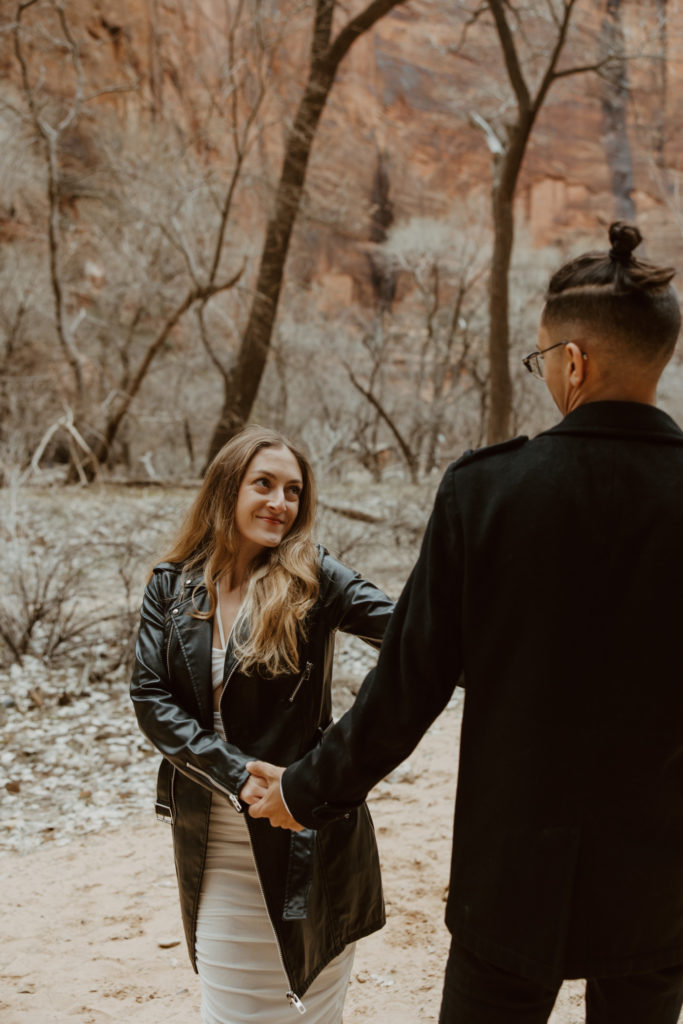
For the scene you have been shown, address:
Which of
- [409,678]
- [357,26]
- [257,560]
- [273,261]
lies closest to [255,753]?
[257,560]

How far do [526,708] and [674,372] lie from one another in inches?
1141

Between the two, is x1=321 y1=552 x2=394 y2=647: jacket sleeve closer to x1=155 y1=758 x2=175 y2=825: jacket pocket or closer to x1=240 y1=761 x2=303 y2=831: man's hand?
x1=240 y1=761 x2=303 y2=831: man's hand

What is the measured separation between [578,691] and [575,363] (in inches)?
22.2

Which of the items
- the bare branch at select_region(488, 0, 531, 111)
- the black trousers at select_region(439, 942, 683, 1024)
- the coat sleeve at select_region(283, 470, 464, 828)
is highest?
the bare branch at select_region(488, 0, 531, 111)

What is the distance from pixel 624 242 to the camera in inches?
57.6

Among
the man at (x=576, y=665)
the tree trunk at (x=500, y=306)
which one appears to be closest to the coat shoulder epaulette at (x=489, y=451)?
the man at (x=576, y=665)

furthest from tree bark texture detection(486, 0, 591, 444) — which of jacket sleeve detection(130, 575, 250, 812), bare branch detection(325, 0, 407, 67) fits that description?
jacket sleeve detection(130, 575, 250, 812)

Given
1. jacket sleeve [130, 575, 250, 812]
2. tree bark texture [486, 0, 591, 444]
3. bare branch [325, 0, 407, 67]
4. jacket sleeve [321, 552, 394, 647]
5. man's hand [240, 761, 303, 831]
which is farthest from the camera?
bare branch [325, 0, 407, 67]

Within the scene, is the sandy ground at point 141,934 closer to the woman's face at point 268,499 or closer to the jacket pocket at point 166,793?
the jacket pocket at point 166,793

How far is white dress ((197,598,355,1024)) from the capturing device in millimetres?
2012

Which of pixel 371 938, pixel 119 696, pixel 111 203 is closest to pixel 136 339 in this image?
pixel 111 203

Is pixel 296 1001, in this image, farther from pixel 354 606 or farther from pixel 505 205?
pixel 505 205

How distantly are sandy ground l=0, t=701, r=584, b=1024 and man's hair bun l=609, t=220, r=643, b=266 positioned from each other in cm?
177

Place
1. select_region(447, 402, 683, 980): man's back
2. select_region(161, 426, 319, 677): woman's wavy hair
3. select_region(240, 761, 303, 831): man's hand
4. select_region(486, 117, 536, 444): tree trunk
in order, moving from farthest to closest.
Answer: select_region(486, 117, 536, 444): tree trunk, select_region(161, 426, 319, 677): woman's wavy hair, select_region(240, 761, 303, 831): man's hand, select_region(447, 402, 683, 980): man's back
